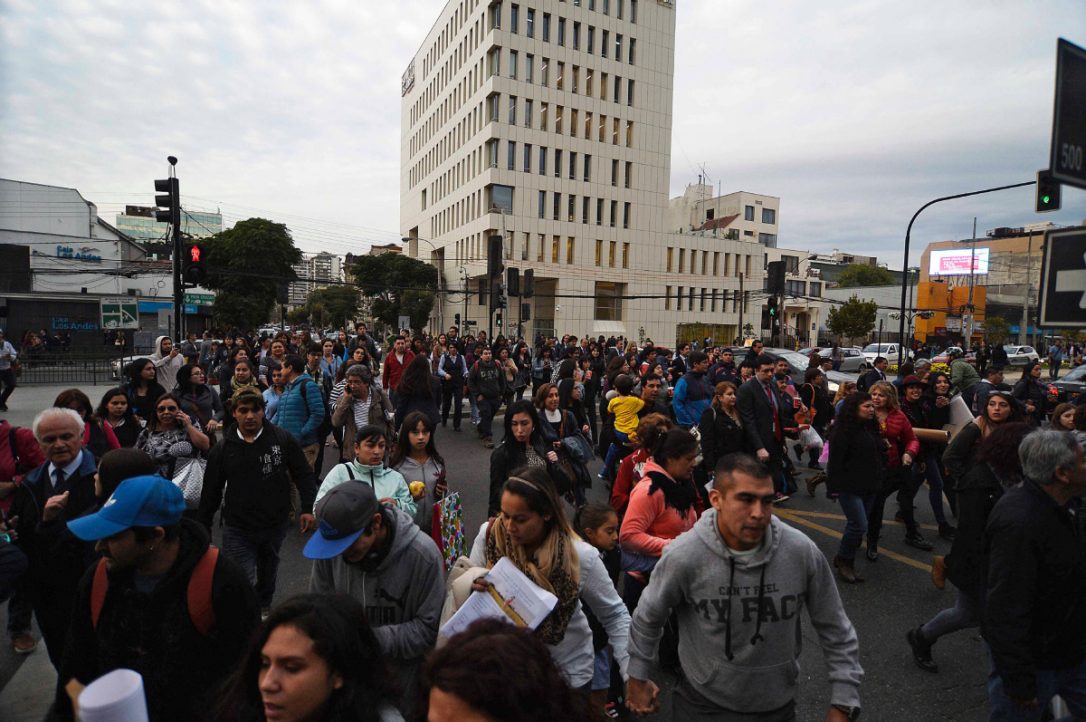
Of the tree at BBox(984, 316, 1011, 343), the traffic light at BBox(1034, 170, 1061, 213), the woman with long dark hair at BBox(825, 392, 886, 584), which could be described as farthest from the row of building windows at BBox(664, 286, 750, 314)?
the woman with long dark hair at BBox(825, 392, 886, 584)

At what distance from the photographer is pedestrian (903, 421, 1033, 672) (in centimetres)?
348

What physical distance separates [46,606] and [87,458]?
859 mm

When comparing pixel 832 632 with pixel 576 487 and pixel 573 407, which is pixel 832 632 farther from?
pixel 573 407

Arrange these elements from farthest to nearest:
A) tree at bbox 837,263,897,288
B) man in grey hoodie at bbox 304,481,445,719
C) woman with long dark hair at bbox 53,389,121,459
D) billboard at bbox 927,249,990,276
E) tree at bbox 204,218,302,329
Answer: tree at bbox 837,263,897,288 < billboard at bbox 927,249,990,276 < tree at bbox 204,218,302,329 < woman with long dark hair at bbox 53,389,121,459 < man in grey hoodie at bbox 304,481,445,719

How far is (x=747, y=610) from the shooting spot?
92.0 inches

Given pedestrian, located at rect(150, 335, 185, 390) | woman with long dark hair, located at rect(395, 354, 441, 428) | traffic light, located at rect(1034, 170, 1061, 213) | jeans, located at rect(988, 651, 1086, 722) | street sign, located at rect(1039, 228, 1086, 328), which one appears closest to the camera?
jeans, located at rect(988, 651, 1086, 722)

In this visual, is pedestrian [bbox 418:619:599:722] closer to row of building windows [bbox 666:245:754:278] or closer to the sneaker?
the sneaker

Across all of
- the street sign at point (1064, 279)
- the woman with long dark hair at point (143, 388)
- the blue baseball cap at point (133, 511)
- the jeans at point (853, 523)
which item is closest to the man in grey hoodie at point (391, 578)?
the blue baseball cap at point (133, 511)

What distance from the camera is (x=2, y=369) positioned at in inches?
563

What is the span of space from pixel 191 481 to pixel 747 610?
4.24 meters

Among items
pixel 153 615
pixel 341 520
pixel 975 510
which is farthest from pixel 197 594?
pixel 975 510

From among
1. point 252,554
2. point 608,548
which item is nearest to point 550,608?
point 608,548

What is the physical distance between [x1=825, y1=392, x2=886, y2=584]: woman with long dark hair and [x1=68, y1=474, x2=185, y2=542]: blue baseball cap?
509cm

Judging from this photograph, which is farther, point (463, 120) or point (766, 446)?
point (463, 120)
